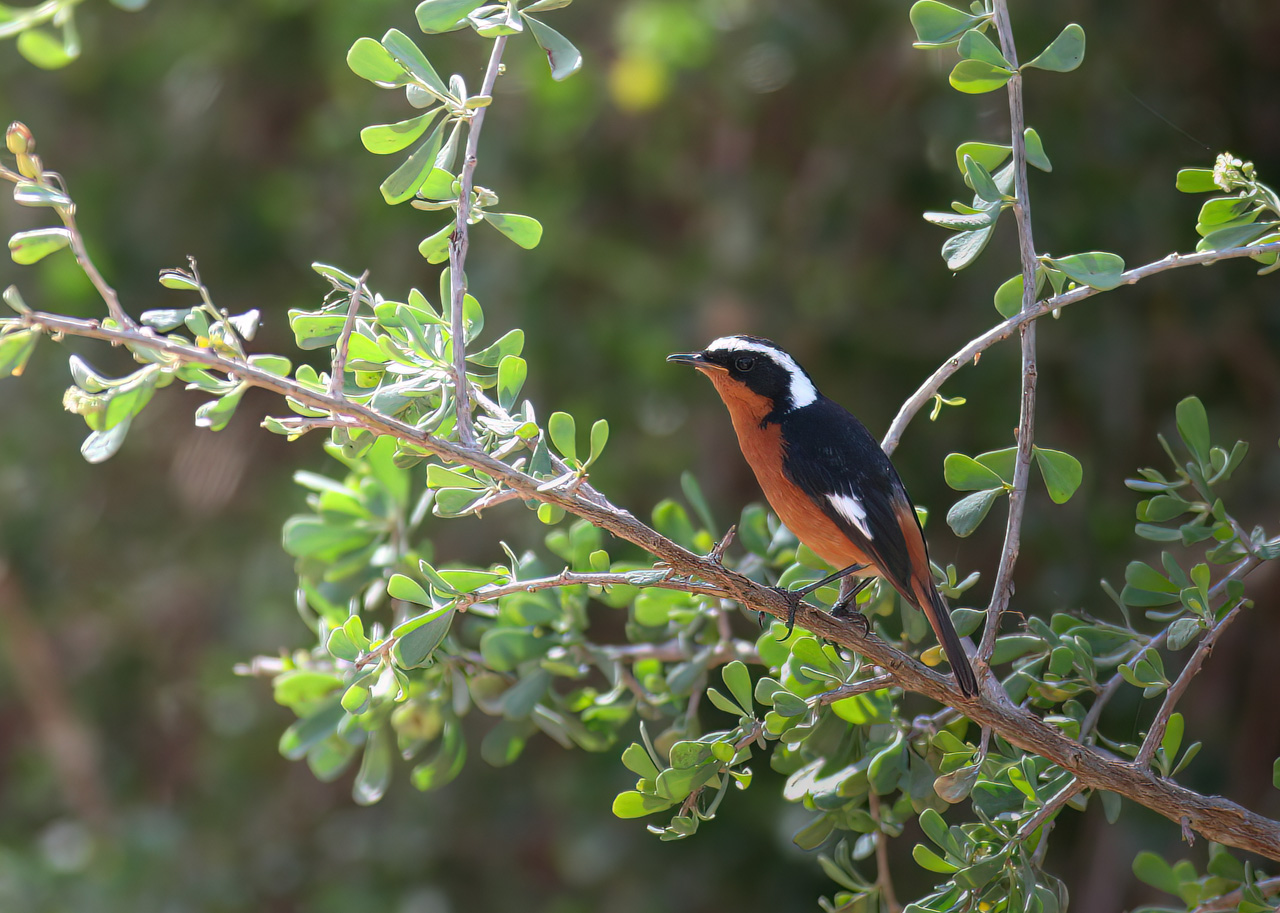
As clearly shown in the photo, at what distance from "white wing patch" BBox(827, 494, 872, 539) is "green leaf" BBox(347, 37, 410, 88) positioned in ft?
4.53

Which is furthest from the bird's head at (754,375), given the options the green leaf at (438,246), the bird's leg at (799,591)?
the green leaf at (438,246)

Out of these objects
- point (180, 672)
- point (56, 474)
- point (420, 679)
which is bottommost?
point (180, 672)

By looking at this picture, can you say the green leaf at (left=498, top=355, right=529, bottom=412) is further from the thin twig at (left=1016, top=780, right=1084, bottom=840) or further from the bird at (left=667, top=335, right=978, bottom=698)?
the thin twig at (left=1016, top=780, right=1084, bottom=840)

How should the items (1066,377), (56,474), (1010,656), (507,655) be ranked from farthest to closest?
(56,474) < (1066,377) < (507,655) < (1010,656)

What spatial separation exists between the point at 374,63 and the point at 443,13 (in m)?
0.14

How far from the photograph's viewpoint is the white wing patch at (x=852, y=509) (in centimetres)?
257

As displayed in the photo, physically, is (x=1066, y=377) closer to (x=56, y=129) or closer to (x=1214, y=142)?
(x=1214, y=142)

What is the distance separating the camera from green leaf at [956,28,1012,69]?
1871mm

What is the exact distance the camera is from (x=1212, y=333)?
151 inches

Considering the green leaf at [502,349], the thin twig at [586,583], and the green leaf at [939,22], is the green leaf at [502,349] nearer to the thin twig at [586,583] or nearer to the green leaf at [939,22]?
the thin twig at [586,583]

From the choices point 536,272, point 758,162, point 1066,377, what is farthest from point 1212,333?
point 536,272

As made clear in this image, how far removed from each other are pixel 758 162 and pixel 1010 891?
3588 millimetres

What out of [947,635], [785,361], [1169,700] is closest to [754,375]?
[785,361]

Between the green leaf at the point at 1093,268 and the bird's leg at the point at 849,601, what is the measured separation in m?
0.93
